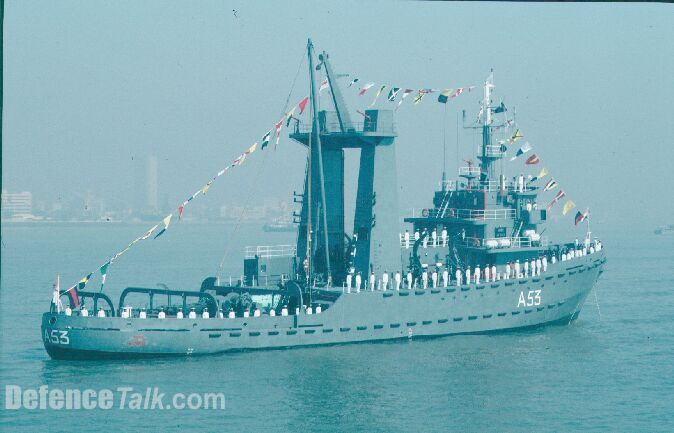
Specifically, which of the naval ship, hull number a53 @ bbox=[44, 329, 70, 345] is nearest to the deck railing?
the naval ship

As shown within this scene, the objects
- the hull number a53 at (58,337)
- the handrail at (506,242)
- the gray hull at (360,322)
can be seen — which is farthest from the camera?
the handrail at (506,242)

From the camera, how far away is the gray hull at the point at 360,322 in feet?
121

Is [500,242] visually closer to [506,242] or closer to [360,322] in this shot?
[506,242]

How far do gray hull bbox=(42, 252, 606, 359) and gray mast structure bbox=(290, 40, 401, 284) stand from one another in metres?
2.69

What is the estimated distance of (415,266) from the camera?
46688 millimetres

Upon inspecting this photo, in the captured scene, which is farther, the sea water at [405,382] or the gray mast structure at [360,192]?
the gray mast structure at [360,192]

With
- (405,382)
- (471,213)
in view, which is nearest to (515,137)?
(471,213)

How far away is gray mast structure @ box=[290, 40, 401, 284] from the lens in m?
44.4

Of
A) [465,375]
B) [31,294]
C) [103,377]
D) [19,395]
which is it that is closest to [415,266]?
[465,375]

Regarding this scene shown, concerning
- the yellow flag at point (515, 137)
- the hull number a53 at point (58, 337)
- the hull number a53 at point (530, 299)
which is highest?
the yellow flag at point (515, 137)

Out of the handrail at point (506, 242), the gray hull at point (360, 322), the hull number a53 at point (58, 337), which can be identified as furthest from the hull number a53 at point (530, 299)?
the hull number a53 at point (58, 337)

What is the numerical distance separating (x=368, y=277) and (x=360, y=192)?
145 inches

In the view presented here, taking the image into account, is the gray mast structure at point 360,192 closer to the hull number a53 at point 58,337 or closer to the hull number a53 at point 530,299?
the hull number a53 at point 530,299

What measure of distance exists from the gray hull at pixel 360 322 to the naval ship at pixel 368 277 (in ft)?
0.15
